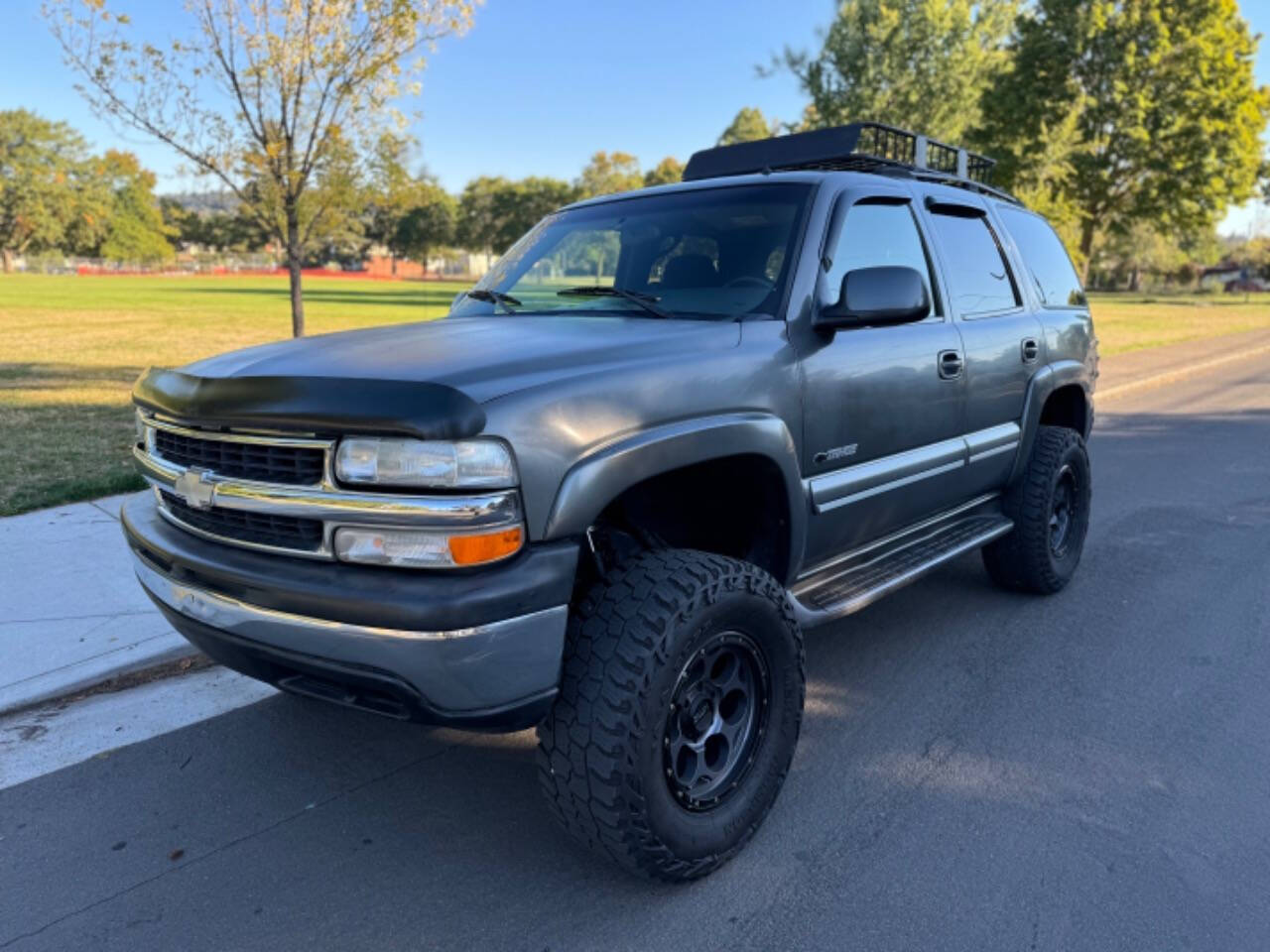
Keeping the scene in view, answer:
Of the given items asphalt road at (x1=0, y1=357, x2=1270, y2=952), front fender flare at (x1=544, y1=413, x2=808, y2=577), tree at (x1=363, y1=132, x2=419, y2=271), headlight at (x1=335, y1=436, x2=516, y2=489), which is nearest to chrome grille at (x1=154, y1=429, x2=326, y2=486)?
headlight at (x1=335, y1=436, x2=516, y2=489)

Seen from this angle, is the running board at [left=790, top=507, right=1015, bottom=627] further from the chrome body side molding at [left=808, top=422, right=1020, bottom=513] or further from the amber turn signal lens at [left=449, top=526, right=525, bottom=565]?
the amber turn signal lens at [left=449, top=526, right=525, bottom=565]

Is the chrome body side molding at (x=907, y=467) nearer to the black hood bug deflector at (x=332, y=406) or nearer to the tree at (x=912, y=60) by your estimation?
the black hood bug deflector at (x=332, y=406)

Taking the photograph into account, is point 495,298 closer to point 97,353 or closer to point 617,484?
point 617,484

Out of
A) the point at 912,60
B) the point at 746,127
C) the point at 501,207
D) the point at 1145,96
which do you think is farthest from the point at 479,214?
the point at 912,60

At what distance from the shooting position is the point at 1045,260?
496 centimetres

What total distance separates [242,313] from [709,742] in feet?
96.7

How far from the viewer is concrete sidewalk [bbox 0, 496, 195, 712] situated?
375 centimetres

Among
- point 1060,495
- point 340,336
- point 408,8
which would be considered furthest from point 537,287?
point 408,8

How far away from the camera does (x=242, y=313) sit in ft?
94.2

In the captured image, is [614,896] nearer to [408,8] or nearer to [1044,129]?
[408,8]

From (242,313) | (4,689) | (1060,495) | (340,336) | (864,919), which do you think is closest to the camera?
(864,919)

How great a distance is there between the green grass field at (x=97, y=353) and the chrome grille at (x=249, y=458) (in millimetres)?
4193

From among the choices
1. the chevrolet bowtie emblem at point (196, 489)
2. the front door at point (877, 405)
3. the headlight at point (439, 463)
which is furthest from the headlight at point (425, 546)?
the front door at point (877, 405)

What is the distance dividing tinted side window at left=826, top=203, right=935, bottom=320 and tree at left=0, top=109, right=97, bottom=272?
10939 cm
